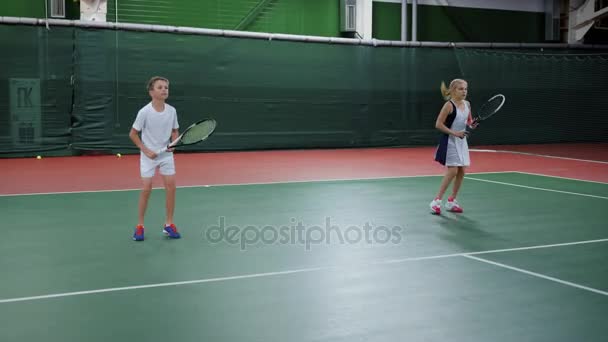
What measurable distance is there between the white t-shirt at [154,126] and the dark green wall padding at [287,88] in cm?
867

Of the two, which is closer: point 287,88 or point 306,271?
point 306,271

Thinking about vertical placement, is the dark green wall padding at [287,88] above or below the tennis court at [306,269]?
above

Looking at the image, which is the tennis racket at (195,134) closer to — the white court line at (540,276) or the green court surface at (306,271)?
the green court surface at (306,271)

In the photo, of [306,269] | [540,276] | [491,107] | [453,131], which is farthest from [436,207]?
[306,269]

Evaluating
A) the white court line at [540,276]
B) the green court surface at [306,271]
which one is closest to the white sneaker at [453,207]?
the green court surface at [306,271]

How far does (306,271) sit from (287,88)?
37.8 ft

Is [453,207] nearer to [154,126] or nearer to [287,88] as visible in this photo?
[154,126]

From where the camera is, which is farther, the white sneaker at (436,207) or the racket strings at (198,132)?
the white sneaker at (436,207)

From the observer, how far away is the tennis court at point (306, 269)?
11.6 ft

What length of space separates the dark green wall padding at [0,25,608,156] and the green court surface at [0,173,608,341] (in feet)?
20.2

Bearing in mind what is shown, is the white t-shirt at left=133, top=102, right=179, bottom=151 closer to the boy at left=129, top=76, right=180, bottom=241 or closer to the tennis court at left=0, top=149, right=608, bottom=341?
the boy at left=129, top=76, right=180, bottom=241

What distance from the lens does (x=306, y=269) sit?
4.77 m

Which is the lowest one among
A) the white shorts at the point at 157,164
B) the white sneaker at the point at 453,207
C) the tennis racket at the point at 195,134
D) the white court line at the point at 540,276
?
the white court line at the point at 540,276

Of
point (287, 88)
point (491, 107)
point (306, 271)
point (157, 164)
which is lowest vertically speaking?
point (306, 271)
